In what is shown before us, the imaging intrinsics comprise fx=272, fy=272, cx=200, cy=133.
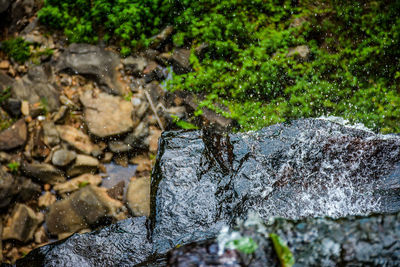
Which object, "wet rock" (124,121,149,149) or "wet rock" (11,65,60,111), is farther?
"wet rock" (11,65,60,111)

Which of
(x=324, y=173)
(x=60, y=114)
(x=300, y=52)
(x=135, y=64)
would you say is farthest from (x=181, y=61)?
(x=324, y=173)

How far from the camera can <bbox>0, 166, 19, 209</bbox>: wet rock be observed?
410cm

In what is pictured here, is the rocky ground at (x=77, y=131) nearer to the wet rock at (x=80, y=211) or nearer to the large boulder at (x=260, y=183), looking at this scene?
the wet rock at (x=80, y=211)

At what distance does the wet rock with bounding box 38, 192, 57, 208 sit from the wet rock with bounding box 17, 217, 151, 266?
4.95ft

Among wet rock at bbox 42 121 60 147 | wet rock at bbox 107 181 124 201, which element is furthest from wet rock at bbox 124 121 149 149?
wet rock at bbox 42 121 60 147

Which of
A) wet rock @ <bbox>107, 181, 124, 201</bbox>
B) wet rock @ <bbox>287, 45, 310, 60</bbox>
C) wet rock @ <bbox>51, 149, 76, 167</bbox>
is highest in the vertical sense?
wet rock @ <bbox>287, 45, 310, 60</bbox>

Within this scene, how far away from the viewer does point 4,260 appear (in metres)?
3.88

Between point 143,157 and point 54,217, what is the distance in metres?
1.59

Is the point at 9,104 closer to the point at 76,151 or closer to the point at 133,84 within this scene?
the point at 76,151

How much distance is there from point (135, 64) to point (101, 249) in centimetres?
354

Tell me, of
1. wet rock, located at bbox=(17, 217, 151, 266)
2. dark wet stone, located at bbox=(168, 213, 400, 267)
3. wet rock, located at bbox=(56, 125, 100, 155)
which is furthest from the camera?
wet rock, located at bbox=(56, 125, 100, 155)

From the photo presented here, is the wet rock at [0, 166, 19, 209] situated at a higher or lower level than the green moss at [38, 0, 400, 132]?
lower

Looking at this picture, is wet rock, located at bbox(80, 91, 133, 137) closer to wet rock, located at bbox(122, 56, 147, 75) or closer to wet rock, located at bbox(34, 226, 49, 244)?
wet rock, located at bbox(122, 56, 147, 75)

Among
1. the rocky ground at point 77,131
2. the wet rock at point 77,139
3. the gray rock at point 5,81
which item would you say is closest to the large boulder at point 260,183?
the rocky ground at point 77,131
